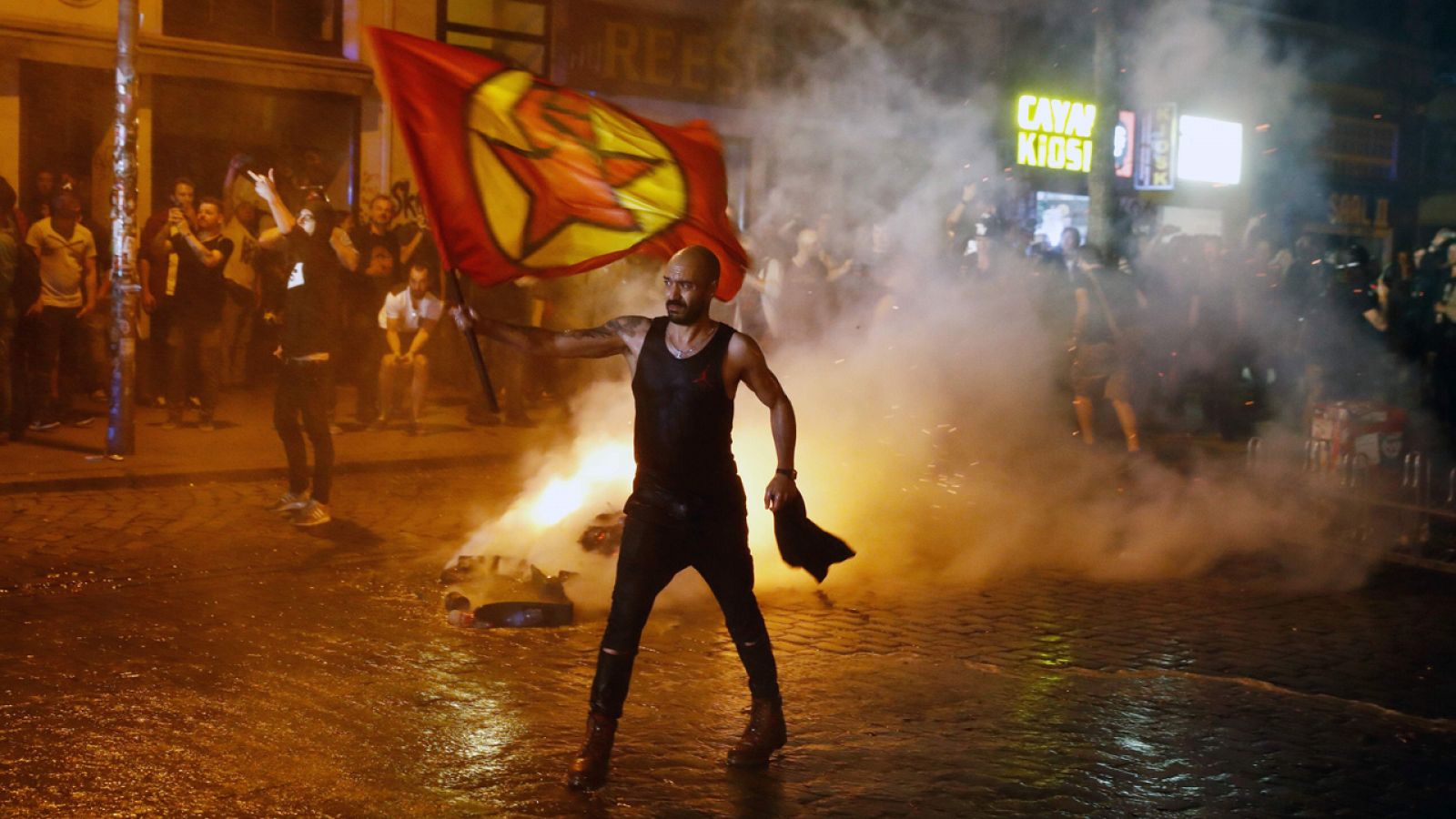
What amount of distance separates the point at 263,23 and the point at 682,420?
13268 millimetres

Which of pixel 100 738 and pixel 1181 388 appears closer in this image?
pixel 100 738

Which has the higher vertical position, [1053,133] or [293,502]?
[1053,133]

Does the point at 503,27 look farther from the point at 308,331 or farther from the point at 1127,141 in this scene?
the point at 1127,141

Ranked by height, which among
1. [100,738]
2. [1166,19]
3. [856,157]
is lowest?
[100,738]

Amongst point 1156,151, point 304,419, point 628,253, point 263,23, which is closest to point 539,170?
point 628,253

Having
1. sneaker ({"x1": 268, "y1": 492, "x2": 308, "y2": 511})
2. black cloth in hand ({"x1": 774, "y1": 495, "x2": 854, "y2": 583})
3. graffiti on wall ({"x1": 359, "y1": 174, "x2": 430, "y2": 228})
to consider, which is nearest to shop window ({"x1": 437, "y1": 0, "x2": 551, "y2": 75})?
graffiti on wall ({"x1": 359, "y1": 174, "x2": 430, "y2": 228})

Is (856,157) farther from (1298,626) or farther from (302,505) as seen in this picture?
(1298,626)

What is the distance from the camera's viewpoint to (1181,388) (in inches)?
653

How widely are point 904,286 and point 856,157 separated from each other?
101 inches

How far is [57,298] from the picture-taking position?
477 inches

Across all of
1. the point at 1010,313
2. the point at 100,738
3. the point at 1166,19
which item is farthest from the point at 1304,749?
the point at 1166,19

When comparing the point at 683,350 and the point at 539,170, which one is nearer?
the point at 683,350

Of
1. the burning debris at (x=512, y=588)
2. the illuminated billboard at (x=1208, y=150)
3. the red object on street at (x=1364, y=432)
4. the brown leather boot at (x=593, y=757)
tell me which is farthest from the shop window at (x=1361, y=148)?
the brown leather boot at (x=593, y=757)

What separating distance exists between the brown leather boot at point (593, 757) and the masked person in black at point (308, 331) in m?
4.89
